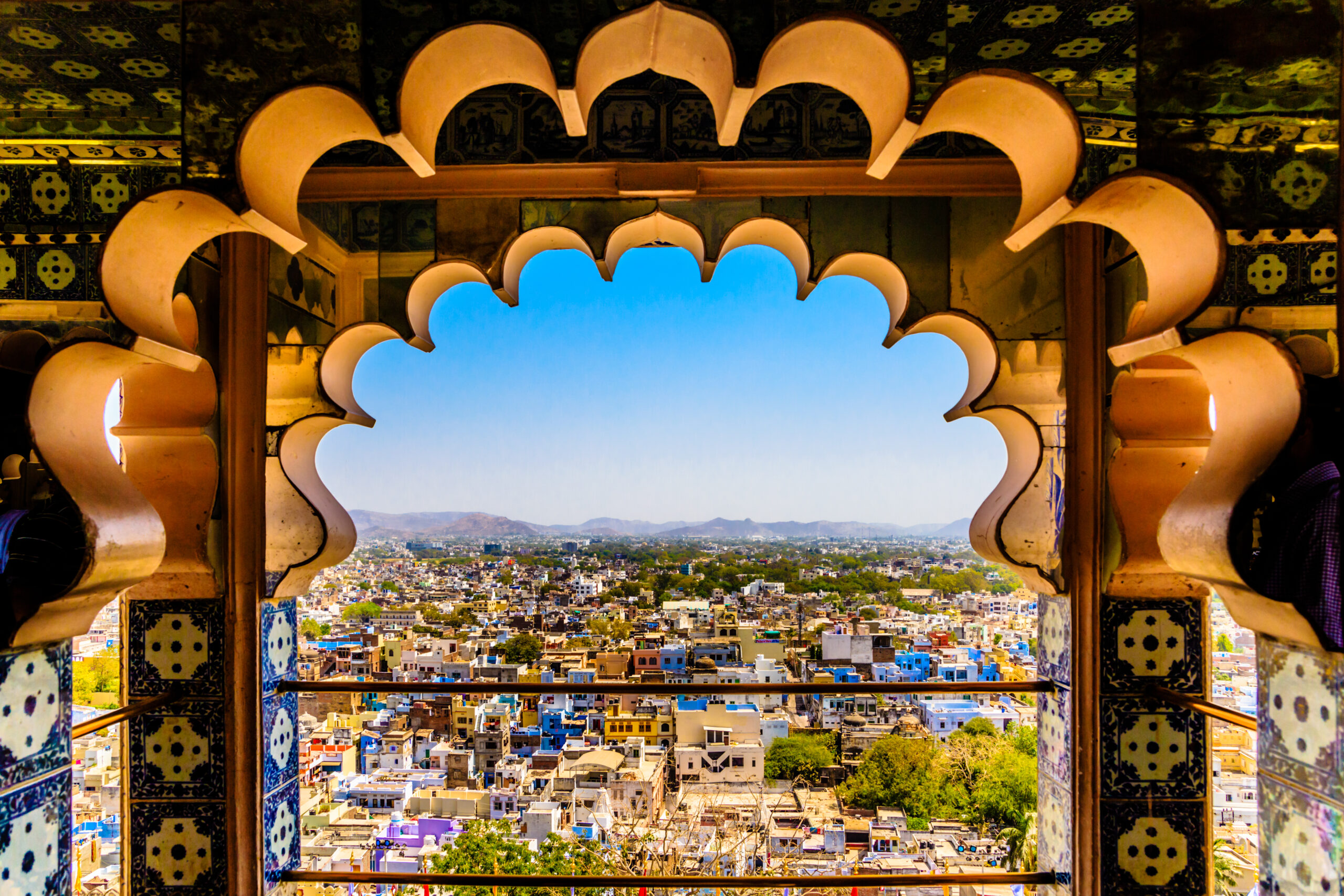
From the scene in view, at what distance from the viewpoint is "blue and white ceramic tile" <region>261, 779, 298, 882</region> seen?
2.38 meters

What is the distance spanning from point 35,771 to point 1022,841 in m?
3.07

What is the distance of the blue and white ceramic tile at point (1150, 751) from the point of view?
229cm

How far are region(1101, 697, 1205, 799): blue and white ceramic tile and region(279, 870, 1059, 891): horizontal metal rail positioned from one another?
41 cm

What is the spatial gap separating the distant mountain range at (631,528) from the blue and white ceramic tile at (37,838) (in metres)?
2.18

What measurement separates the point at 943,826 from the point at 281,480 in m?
2.93

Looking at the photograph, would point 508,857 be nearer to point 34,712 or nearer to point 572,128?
point 34,712

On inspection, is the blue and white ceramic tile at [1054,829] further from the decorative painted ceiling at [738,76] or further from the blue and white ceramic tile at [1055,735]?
the decorative painted ceiling at [738,76]

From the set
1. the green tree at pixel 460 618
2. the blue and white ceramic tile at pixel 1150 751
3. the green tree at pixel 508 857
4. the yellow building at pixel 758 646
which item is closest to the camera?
the blue and white ceramic tile at pixel 1150 751

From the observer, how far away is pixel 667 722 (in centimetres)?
337

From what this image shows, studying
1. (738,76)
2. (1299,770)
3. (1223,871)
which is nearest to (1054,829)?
(1223,871)

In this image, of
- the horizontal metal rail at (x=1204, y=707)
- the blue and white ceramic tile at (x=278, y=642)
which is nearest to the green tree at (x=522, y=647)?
the blue and white ceramic tile at (x=278, y=642)

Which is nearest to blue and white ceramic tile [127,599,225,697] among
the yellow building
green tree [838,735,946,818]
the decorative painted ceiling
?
the decorative painted ceiling

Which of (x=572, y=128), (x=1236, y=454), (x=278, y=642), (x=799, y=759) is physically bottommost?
(x=799, y=759)

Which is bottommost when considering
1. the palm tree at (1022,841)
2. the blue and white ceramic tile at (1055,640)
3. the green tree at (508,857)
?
the green tree at (508,857)
